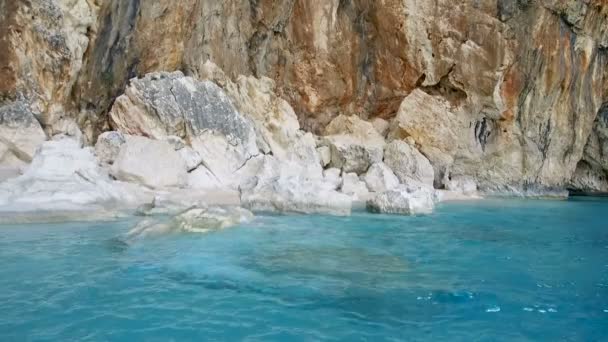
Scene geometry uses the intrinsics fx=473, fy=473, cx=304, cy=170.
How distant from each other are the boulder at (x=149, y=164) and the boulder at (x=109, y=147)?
1.68 ft

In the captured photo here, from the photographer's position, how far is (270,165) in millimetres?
17688

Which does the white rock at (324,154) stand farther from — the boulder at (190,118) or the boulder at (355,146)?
the boulder at (190,118)

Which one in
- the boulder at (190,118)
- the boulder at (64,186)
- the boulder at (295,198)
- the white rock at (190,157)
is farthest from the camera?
the boulder at (190,118)

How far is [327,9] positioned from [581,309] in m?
22.0

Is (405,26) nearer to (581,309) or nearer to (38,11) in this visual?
(38,11)

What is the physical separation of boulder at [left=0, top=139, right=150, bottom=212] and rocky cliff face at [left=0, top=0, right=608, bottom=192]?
29.7ft

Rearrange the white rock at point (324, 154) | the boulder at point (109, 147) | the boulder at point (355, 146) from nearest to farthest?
the boulder at point (109, 147)
the boulder at point (355, 146)
the white rock at point (324, 154)

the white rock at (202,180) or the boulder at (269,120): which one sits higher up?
the boulder at (269,120)

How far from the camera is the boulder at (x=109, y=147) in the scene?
1529cm

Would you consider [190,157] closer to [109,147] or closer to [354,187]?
[109,147]

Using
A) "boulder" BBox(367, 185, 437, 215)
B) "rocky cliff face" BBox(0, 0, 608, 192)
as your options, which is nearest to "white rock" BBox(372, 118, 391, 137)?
"rocky cliff face" BBox(0, 0, 608, 192)

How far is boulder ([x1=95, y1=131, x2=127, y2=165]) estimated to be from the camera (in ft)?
50.2

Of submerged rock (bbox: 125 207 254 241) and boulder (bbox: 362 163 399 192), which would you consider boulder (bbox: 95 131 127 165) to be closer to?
submerged rock (bbox: 125 207 254 241)

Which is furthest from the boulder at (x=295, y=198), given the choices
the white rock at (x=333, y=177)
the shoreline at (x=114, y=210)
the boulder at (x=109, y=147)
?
the white rock at (x=333, y=177)
